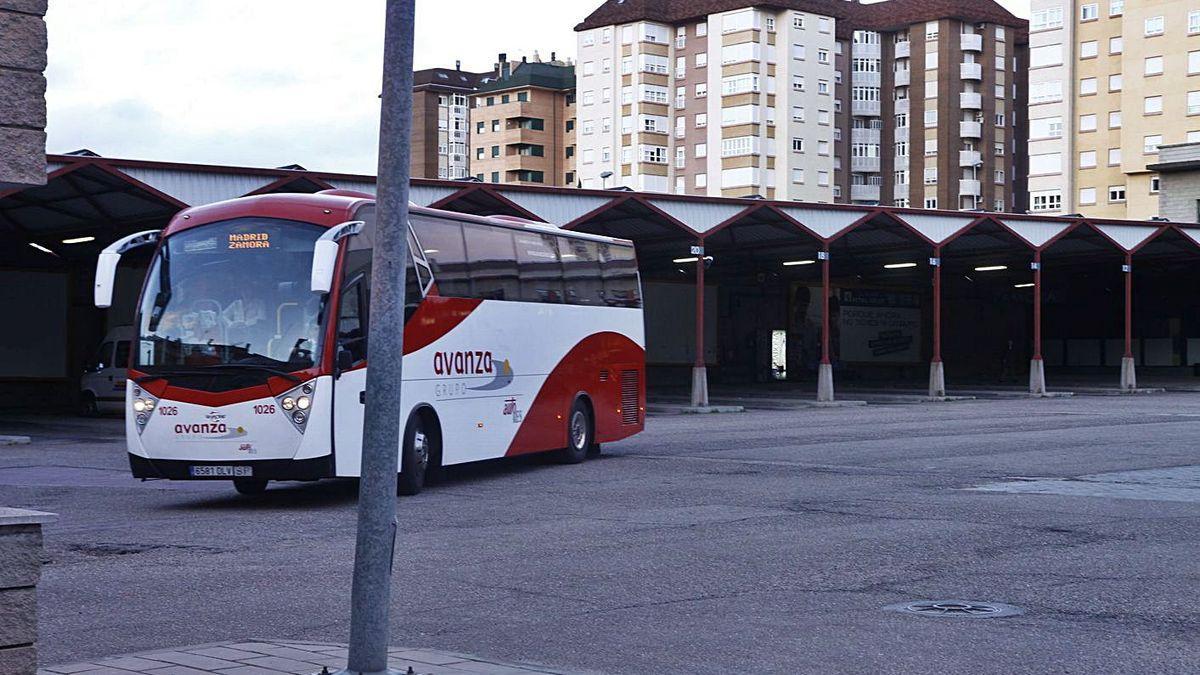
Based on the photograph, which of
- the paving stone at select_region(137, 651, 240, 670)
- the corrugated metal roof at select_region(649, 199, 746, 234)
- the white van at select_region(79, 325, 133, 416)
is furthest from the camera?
the corrugated metal roof at select_region(649, 199, 746, 234)

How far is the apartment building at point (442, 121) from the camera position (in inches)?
5965

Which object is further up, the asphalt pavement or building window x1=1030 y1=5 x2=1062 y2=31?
building window x1=1030 y1=5 x2=1062 y2=31

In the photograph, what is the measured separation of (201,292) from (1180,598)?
33.4 feet

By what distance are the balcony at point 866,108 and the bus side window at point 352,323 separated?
11354 centimetres

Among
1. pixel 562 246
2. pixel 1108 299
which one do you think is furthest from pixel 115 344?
pixel 1108 299

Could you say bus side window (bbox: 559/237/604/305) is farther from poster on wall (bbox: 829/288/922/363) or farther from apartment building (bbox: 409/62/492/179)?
apartment building (bbox: 409/62/492/179)

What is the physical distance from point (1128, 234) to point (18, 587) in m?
48.0

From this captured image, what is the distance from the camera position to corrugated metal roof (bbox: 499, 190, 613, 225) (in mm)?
34969

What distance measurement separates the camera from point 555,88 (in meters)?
141

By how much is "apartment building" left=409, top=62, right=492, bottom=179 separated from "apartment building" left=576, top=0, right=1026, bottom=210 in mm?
27605

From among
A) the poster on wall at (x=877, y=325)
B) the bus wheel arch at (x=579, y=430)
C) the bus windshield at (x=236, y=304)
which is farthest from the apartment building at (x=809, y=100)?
the bus windshield at (x=236, y=304)

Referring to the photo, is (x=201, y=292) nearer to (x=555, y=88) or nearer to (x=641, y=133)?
(x=641, y=133)

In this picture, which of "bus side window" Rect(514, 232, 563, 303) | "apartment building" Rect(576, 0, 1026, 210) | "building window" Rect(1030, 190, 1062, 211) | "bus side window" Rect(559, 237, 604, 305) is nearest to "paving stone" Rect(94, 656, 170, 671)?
"bus side window" Rect(514, 232, 563, 303)

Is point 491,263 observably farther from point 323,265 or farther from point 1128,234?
point 1128,234
